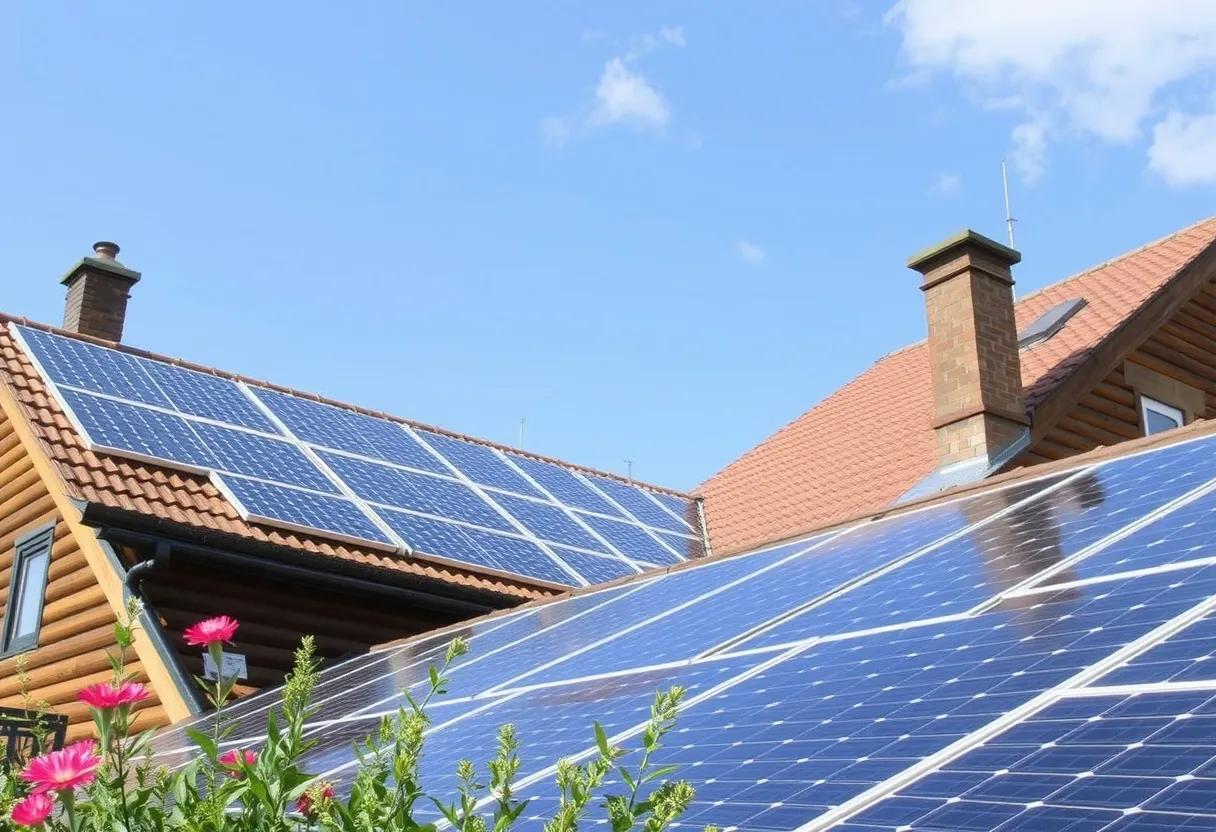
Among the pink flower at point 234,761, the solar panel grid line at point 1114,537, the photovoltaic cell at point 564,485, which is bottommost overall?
the pink flower at point 234,761

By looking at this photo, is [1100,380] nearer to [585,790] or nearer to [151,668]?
[151,668]

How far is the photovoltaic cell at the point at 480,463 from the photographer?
17.9 meters

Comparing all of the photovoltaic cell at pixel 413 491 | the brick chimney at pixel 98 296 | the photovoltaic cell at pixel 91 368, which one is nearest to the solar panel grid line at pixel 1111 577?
the photovoltaic cell at pixel 413 491

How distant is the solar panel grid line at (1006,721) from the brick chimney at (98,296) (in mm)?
17815

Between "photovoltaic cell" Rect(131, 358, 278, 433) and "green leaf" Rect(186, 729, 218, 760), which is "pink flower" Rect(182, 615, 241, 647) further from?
"photovoltaic cell" Rect(131, 358, 278, 433)

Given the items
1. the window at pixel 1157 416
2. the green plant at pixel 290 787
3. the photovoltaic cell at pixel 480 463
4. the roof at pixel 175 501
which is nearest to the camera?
the green plant at pixel 290 787

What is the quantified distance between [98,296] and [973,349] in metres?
12.1

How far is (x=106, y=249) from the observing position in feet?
66.8

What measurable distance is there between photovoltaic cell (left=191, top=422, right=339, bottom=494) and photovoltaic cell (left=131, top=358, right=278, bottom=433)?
38 centimetres

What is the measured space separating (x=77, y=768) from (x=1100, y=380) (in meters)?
15.0

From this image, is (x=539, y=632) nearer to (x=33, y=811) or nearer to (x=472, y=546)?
(x=472, y=546)

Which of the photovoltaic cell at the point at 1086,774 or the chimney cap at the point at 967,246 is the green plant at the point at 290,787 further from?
the chimney cap at the point at 967,246

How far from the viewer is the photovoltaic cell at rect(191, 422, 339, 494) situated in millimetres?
14586

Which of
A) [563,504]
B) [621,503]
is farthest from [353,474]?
[621,503]
